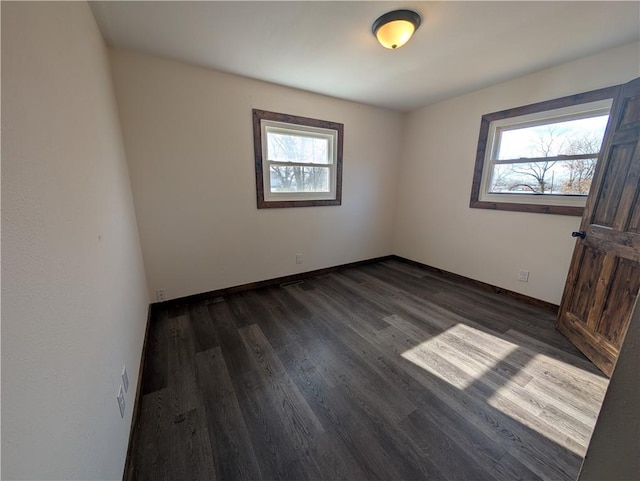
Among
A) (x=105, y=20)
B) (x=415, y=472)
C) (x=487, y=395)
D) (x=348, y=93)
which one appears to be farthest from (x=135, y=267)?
(x=348, y=93)

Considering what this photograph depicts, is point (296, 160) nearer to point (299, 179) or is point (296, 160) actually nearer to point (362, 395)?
point (299, 179)

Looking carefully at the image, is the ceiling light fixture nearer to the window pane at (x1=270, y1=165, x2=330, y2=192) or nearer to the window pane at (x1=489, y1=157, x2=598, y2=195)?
the window pane at (x1=270, y1=165, x2=330, y2=192)

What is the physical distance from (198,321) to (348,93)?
3147 mm

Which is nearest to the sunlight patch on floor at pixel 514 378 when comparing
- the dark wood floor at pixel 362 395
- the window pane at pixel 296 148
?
the dark wood floor at pixel 362 395

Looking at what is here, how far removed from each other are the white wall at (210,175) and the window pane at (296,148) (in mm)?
275

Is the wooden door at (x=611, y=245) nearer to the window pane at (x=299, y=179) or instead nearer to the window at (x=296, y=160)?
the window at (x=296, y=160)

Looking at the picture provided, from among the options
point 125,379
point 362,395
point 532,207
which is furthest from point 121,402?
point 532,207

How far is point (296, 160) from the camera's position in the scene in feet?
10.2

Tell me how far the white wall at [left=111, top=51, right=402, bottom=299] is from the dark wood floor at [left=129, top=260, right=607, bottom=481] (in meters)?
0.58

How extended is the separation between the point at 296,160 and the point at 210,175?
1.07m

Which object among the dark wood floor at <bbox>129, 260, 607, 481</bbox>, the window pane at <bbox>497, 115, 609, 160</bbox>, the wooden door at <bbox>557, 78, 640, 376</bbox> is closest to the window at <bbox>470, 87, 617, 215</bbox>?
the window pane at <bbox>497, 115, 609, 160</bbox>

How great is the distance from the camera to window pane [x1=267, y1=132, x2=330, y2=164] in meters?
2.93

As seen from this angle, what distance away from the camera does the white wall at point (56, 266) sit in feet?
1.83

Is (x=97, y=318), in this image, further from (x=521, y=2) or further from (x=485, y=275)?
(x=485, y=275)
